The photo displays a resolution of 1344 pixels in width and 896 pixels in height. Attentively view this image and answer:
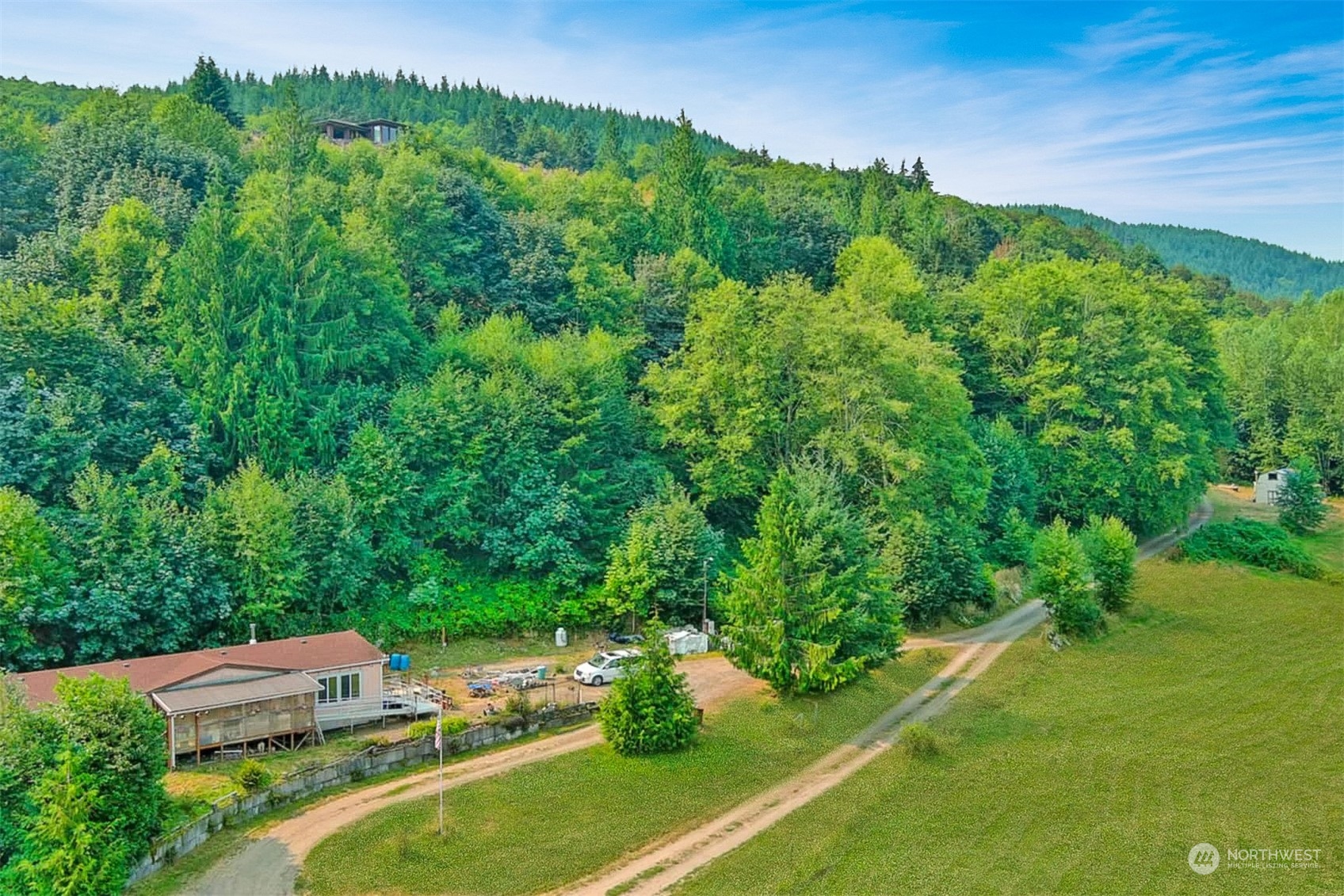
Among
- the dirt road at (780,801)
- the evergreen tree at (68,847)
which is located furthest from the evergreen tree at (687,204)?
the evergreen tree at (68,847)

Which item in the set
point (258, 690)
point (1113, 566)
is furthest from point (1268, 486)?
point (258, 690)

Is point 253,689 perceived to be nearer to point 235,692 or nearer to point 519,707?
point 235,692

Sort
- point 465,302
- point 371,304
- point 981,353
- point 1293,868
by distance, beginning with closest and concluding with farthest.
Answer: point 1293,868 < point 371,304 < point 465,302 < point 981,353

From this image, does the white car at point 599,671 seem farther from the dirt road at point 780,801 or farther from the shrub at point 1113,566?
the shrub at point 1113,566

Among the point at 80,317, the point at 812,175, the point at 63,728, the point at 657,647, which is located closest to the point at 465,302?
the point at 80,317

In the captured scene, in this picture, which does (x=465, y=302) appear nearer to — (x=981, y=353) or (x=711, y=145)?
(x=981, y=353)

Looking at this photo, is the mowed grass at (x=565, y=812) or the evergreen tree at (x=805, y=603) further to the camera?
the evergreen tree at (x=805, y=603)

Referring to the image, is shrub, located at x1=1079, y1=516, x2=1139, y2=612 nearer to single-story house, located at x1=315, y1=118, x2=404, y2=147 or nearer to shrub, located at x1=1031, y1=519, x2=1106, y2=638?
shrub, located at x1=1031, y1=519, x2=1106, y2=638
